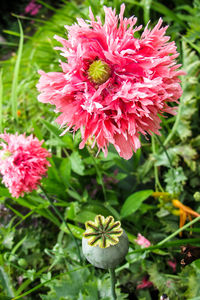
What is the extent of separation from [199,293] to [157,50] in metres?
0.49

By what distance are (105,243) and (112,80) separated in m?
0.25

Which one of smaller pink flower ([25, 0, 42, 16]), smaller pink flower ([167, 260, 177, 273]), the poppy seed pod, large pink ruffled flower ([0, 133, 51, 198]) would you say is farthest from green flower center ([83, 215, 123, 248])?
smaller pink flower ([25, 0, 42, 16])

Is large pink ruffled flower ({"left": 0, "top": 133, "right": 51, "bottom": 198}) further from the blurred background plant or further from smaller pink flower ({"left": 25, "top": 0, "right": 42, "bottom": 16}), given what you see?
smaller pink flower ({"left": 25, "top": 0, "right": 42, "bottom": 16})

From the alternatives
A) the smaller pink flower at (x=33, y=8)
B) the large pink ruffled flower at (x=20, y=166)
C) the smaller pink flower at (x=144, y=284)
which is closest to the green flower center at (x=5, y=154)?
the large pink ruffled flower at (x=20, y=166)

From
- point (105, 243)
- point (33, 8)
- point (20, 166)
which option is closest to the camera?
point (105, 243)

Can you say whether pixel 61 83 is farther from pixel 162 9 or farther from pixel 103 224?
pixel 162 9

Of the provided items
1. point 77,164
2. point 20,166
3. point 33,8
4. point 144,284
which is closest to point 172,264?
point 144,284

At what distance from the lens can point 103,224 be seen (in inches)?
15.6

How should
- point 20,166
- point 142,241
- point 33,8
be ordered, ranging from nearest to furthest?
point 20,166 < point 142,241 < point 33,8

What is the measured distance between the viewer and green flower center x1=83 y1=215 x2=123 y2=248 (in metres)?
0.37

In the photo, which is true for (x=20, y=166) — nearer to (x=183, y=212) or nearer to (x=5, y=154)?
(x=5, y=154)

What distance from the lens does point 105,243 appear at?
1.23ft

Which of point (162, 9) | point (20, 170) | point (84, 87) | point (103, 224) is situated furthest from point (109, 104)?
point (162, 9)

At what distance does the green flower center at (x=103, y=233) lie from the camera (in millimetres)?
373
